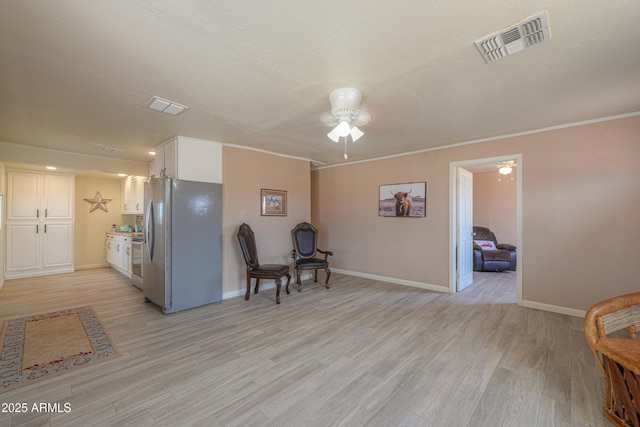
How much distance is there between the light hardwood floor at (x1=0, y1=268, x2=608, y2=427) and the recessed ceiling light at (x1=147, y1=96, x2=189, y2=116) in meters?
2.51

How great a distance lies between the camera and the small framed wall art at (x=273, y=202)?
4.81m

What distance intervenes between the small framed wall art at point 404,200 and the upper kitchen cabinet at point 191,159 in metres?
3.16

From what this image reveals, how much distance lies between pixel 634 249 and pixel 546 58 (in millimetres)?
2820

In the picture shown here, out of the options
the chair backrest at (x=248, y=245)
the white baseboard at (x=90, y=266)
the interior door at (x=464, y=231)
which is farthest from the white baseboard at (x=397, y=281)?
the white baseboard at (x=90, y=266)

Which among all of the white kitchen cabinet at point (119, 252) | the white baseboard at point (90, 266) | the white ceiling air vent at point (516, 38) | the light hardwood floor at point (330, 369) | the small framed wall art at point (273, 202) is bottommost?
the light hardwood floor at point (330, 369)

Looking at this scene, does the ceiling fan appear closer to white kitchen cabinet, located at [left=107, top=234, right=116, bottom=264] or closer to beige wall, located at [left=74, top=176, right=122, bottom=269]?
white kitchen cabinet, located at [left=107, top=234, right=116, bottom=264]

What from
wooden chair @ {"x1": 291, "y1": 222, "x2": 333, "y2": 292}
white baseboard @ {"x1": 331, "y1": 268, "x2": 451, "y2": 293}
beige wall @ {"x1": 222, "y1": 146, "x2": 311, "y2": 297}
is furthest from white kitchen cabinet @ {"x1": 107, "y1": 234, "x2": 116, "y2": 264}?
white baseboard @ {"x1": 331, "y1": 268, "x2": 451, "y2": 293}

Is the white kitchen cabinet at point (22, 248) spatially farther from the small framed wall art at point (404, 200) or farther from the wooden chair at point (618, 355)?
the wooden chair at point (618, 355)

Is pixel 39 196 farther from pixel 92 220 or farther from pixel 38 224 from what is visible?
pixel 92 220

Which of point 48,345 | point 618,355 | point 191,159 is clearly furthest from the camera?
point 191,159

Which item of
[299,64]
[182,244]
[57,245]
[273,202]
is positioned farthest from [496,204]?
[57,245]

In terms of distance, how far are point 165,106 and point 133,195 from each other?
4.57 m

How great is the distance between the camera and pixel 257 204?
4.73 metres

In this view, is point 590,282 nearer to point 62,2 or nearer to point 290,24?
point 290,24
